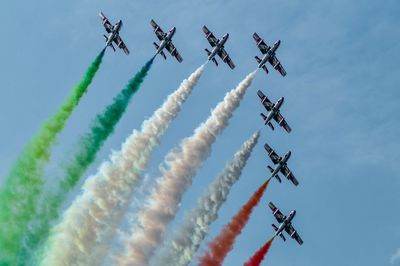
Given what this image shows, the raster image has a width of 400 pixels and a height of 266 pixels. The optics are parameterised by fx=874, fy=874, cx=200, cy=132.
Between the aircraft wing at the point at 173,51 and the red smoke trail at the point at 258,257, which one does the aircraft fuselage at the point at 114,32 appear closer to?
the aircraft wing at the point at 173,51

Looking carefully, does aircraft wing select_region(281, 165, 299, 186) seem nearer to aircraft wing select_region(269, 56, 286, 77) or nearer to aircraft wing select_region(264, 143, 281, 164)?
aircraft wing select_region(264, 143, 281, 164)

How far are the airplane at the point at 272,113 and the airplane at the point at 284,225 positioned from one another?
10598mm

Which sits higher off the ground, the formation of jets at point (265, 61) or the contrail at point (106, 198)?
the formation of jets at point (265, 61)

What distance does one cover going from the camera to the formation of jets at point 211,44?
369 ft

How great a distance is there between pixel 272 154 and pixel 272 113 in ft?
17.7

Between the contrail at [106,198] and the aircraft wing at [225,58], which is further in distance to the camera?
the aircraft wing at [225,58]

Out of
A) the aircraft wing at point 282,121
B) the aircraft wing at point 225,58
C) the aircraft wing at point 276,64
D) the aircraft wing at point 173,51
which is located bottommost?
the aircraft wing at point 173,51

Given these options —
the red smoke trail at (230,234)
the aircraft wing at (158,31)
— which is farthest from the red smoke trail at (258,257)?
the aircraft wing at (158,31)

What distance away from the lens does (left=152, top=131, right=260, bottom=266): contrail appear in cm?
9662

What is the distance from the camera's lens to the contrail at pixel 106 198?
9500cm

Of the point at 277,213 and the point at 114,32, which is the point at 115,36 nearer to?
the point at 114,32

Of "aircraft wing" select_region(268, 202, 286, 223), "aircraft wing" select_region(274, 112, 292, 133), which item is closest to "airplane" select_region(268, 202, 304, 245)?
"aircraft wing" select_region(268, 202, 286, 223)

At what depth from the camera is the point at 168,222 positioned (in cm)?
9800

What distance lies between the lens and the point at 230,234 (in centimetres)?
10156
